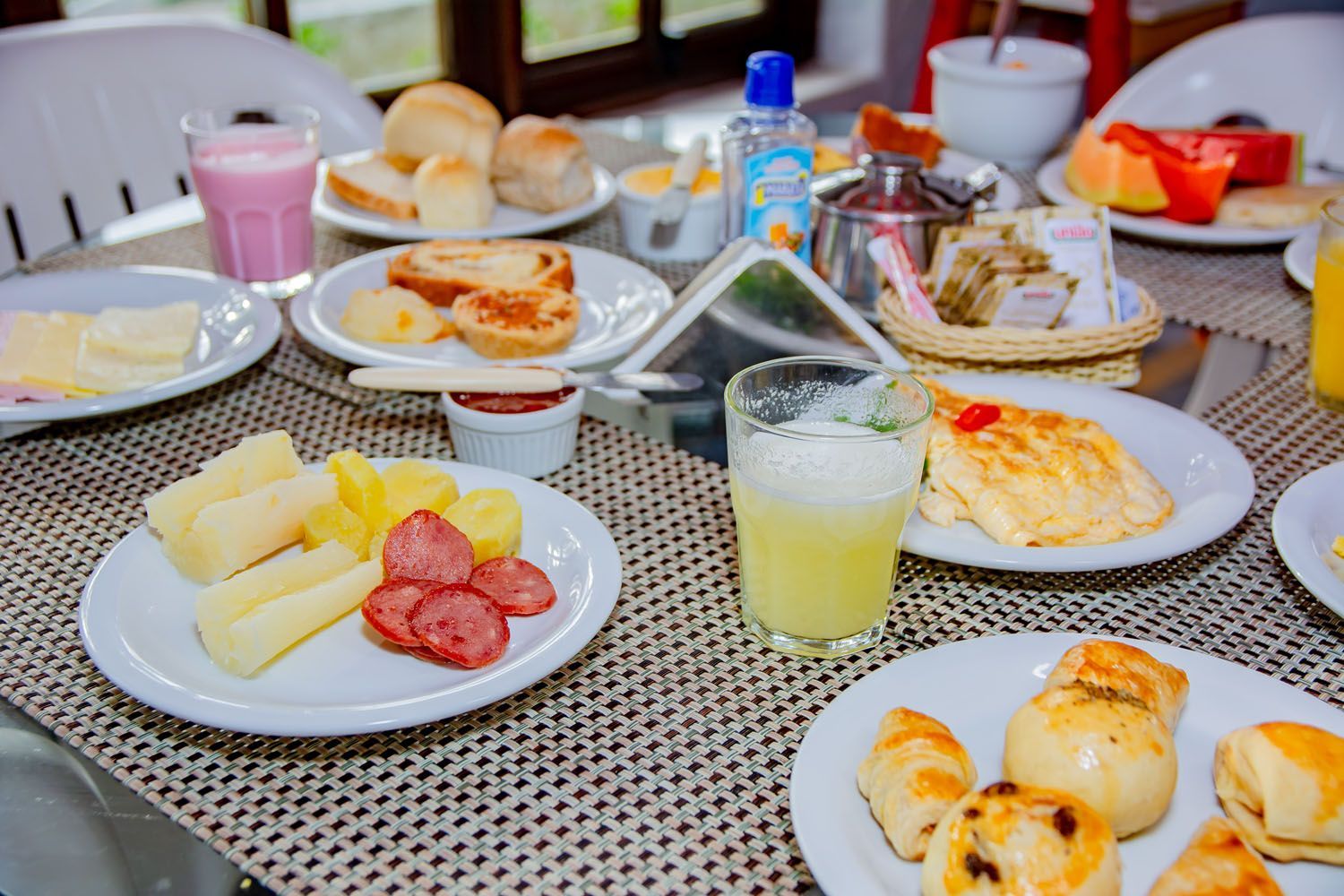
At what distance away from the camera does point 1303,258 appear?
64.2 inches

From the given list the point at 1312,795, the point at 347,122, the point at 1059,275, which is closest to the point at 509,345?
the point at 1059,275

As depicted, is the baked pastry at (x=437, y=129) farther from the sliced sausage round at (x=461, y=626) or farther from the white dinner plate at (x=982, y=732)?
the white dinner plate at (x=982, y=732)

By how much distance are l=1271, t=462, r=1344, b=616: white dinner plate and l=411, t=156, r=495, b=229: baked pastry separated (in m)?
1.13

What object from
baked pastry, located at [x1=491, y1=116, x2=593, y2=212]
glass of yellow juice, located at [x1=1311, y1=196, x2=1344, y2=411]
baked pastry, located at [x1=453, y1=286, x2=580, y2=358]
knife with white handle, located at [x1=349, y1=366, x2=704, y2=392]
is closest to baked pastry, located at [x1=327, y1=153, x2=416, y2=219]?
baked pastry, located at [x1=491, y1=116, x2=593, y2=212]

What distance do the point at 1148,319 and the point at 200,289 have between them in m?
1.08

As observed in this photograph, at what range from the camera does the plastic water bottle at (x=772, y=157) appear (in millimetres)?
1443

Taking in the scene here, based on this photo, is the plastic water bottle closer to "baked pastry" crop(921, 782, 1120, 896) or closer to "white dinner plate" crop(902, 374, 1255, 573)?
"white dinner plate" crop(902, 374, 1255, 573)

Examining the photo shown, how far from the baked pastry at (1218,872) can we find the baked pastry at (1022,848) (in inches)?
1.4

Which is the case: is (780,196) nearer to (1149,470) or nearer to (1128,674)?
(1149,470)

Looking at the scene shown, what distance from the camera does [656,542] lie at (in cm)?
107

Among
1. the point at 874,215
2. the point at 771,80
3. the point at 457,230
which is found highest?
the point at 771,80

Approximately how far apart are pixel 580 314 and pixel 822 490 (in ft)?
2.25

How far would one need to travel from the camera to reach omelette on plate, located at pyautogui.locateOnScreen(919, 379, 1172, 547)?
998 mm

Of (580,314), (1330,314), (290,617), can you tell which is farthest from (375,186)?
(1330,314)
